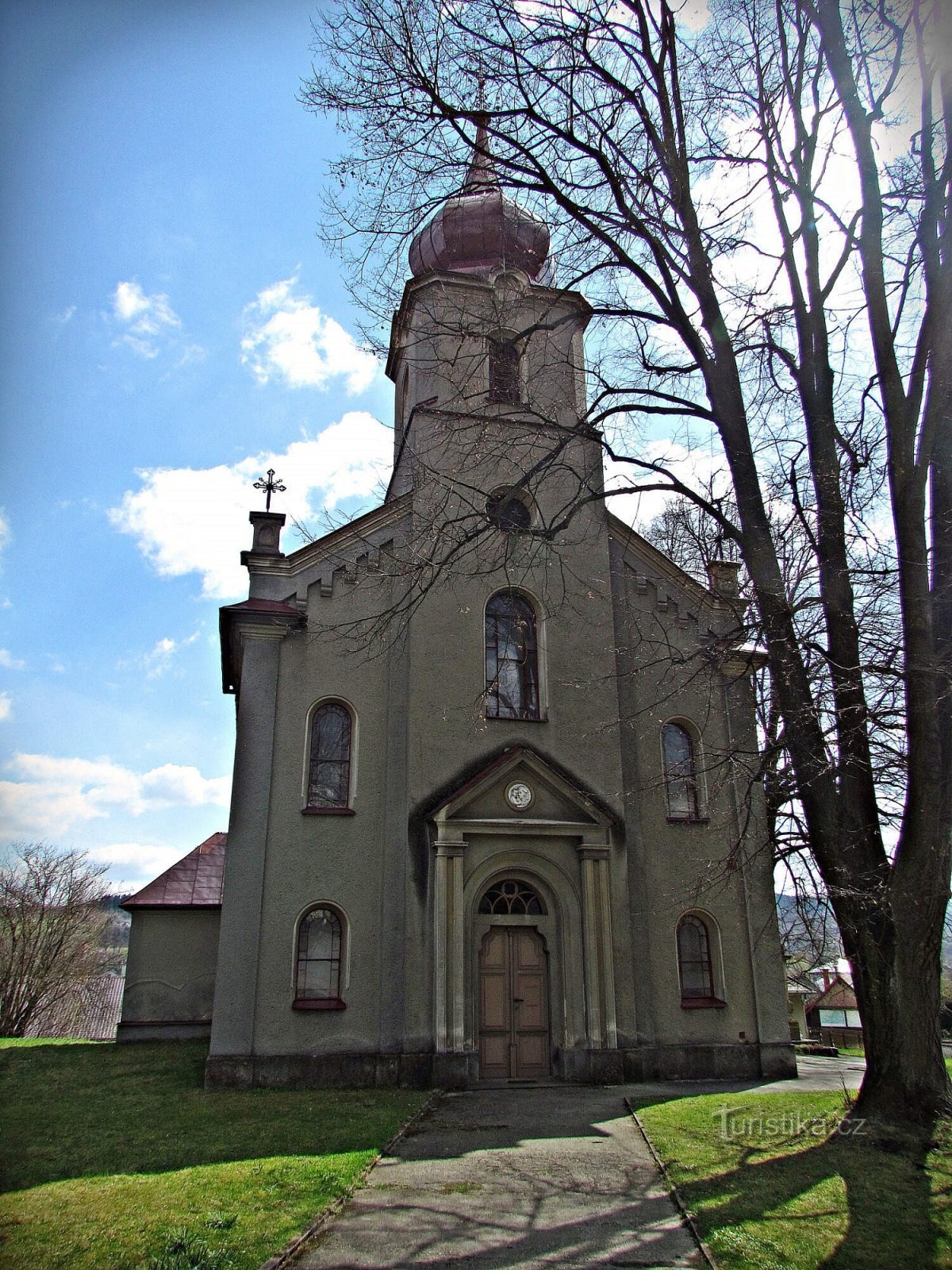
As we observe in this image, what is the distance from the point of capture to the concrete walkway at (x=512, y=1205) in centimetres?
589

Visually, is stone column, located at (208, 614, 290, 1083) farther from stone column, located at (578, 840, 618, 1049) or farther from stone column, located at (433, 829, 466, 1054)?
stone column, located at (578, 840, 618, 1049)

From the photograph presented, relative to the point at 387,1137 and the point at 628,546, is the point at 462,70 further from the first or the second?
the point at 387,1137

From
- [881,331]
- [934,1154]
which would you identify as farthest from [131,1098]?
[881,331]

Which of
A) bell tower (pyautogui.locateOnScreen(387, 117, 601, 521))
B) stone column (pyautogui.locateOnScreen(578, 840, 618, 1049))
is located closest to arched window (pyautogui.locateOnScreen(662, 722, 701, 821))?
stone column (pyautogui.locateOnScreen(578, 840, 618, 1049))

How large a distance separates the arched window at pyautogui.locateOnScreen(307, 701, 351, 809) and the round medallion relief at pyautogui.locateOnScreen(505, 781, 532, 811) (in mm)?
2522

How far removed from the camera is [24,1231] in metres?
6.09

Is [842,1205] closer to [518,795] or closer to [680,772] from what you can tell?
[518,795]

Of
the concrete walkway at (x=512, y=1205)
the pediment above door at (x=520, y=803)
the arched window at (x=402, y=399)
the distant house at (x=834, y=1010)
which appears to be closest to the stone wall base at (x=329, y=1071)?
the concrete walkway at (x=512, y=1205)

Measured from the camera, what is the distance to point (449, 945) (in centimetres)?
1373

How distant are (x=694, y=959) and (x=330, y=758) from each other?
22.1 feet

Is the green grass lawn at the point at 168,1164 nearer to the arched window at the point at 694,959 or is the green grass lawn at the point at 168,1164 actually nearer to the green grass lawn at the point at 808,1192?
the green grass lawn at the point at 808,1192

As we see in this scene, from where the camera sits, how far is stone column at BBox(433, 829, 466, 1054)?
13422 millimetres

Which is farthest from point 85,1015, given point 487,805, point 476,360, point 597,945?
point 476,360

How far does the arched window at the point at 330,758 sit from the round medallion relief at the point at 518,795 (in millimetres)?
2522
